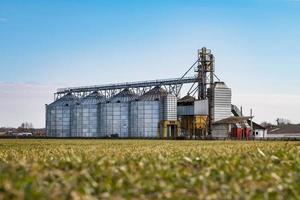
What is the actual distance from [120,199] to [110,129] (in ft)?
447

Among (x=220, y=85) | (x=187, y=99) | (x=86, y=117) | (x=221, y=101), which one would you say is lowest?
(x=86, y=117)

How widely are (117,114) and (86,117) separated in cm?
1246

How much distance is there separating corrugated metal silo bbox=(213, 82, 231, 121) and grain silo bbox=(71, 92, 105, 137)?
110ft

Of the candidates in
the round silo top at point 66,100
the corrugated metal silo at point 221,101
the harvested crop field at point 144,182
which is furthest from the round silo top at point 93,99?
the harvested crop field at point 144,182

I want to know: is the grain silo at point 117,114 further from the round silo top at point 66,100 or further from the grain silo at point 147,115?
the round silo top at point 66,100

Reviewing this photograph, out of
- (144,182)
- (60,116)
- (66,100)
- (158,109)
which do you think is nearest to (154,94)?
(158,109)

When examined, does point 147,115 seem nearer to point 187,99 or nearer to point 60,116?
point 187,99

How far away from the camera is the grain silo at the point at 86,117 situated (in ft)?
485

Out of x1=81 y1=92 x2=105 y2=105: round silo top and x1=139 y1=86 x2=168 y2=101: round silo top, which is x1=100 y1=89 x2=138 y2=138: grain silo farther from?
x1=81 y1=92 x2=105 y2=105: round silo top

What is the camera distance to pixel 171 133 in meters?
132

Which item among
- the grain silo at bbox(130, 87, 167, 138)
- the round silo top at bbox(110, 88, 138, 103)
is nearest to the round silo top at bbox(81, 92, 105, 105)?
the round silo top at bbox(110, 88, 138, 103)

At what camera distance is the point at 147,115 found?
133m

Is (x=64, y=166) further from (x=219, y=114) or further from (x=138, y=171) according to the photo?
(x=219, y=114)

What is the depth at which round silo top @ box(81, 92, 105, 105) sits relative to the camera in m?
150
